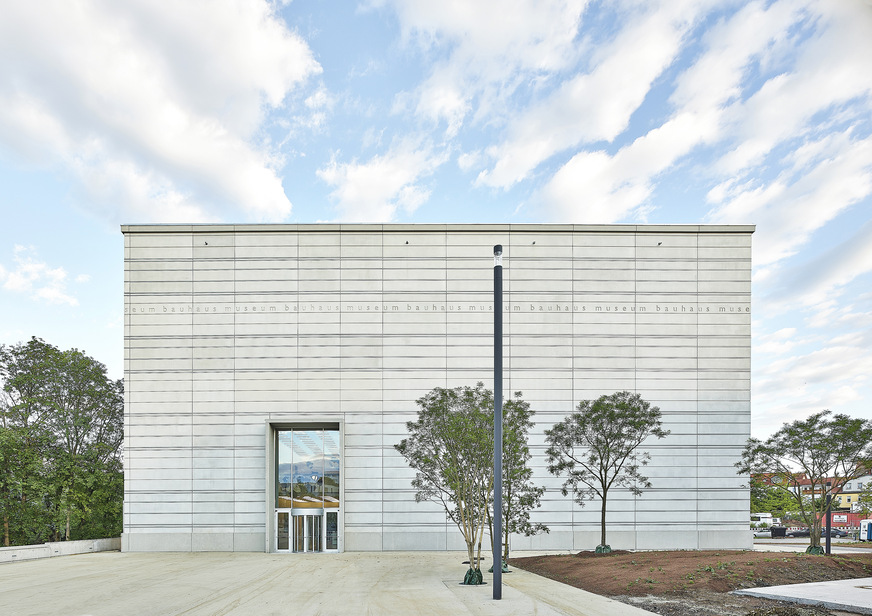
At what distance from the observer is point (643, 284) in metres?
36.9

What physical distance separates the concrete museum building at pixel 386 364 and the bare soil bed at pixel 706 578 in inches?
578

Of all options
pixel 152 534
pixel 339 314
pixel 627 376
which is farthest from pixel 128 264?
pixel 627 376

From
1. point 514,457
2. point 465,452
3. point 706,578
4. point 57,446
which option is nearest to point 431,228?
point 514,457

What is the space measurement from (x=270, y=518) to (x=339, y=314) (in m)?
→ 13.0

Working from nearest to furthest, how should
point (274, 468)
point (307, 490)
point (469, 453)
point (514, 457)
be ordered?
point (469, 453)
point (514, 457)
point (307, 490)
point (274, 468)

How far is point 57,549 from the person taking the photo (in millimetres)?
33469

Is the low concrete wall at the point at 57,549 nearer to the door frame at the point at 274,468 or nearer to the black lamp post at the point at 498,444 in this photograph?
the door frame at the point at 274,468

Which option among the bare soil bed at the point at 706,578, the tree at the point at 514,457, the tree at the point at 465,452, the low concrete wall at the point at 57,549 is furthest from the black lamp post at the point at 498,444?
the low concrete wall at the point at 57,549

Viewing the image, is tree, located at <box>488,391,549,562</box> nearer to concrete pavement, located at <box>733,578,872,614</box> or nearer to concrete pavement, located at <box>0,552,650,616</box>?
concrete pavement, located at <box>0,552,650,616</box>

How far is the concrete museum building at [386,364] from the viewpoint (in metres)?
34.5

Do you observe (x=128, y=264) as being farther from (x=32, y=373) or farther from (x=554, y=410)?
(x=554, y=410)

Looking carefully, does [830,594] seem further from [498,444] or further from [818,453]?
[818,453]

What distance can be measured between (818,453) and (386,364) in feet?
76.9

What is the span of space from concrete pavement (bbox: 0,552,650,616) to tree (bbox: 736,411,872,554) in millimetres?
14251
